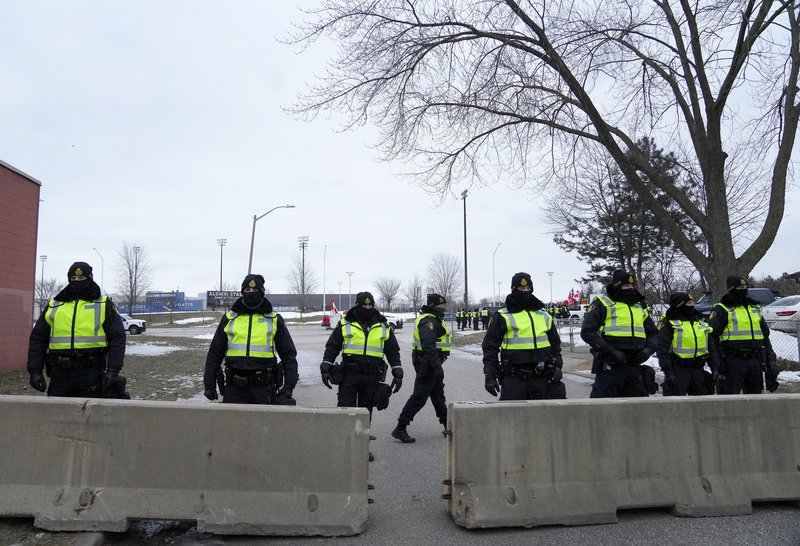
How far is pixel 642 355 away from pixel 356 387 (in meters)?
2.82

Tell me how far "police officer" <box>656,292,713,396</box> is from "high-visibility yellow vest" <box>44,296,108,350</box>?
18.1 feet

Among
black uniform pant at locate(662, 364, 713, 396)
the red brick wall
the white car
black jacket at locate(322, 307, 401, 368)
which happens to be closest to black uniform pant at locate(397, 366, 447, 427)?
black jacket at locate(322, 307, 401, 368)

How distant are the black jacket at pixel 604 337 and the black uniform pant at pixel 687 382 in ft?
3.36

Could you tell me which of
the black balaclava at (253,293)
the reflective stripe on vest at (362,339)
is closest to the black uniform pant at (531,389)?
the reflective stripe on vest at (362,339)

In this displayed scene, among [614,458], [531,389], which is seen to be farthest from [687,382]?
[614,458]

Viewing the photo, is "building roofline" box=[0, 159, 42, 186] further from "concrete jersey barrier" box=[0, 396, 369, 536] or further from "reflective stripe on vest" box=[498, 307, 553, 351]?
"reflective stripe on vest" box=[498, 307, 553, 351]

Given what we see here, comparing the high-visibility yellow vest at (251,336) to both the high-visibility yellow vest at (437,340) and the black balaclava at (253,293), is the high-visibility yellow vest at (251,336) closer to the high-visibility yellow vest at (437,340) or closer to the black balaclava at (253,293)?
the black balaclava at (253,293)

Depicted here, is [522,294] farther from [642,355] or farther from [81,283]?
[81,283]

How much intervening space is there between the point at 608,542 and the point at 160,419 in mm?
3158

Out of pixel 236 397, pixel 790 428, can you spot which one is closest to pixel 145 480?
pixel 236 397

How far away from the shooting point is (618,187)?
848 inches

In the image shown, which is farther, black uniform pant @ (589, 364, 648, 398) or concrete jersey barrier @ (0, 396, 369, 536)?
black uniform pant @ (589, 364, 648, 398)

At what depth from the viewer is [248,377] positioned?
4801mm

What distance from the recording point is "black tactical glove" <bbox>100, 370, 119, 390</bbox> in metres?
4.74
